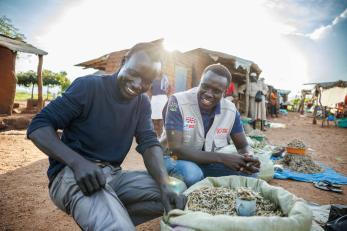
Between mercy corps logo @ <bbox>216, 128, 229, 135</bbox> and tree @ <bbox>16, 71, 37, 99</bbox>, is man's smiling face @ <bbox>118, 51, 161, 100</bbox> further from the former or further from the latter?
tree @ <bbox>16, 71, 37, 99</bbox>

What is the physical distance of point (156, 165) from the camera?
1.81m

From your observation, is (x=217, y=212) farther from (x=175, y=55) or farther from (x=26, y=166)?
(x=175, y=55)

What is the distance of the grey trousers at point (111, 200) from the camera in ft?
4.08

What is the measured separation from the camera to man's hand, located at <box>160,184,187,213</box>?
1583mm

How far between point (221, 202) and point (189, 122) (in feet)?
3.34

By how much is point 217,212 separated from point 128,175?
646 mm

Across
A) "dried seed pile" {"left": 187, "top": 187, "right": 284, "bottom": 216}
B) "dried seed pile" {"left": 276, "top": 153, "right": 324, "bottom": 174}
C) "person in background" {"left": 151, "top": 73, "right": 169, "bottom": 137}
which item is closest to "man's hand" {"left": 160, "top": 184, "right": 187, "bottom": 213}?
"dried seed pile" {"left": 187, "top": 187, "right": 284, "bottom": 216}

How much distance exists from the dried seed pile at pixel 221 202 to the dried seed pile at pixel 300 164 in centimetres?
375

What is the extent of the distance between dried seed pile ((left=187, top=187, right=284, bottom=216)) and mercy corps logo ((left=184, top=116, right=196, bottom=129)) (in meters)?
0.85

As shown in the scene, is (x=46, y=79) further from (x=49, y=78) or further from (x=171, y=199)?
(x=171, y=199)

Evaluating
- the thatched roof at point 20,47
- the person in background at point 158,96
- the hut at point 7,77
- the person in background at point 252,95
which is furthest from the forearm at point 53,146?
Answer: the person in background at point 252,95

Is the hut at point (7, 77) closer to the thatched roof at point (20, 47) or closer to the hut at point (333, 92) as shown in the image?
the thatched roof at point (20, 47)

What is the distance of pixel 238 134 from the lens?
291 centimetres

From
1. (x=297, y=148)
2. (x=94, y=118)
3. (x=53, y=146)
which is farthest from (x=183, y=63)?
(x=53, y=146)
